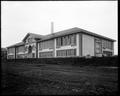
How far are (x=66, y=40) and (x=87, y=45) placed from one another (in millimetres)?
5070

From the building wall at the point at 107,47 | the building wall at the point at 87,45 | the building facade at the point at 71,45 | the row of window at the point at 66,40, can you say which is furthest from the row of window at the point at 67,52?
the building wall at the point at 107,47

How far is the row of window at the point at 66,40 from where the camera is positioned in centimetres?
2600

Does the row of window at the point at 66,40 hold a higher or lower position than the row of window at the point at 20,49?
higher

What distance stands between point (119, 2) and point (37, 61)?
29.0 metres

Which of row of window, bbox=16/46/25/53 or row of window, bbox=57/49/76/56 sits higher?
row of window, bbox=16/46/25/53

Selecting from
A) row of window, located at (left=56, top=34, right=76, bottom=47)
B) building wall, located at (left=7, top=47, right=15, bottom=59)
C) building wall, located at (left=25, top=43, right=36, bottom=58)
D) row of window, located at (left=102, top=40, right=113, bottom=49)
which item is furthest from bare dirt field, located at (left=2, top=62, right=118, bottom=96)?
building wall, located at (left=7, top=47, right=15, bottom=59)

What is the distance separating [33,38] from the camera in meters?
39.6

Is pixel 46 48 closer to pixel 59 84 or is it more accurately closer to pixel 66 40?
Answer: pixel 66 40

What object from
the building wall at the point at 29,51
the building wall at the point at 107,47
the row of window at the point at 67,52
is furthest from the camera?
the building wall at the point at 29,51

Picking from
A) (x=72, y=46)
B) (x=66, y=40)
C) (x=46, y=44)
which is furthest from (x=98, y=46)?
(x=46, y=44)

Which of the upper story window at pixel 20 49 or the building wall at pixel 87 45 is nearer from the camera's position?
the building wall at pixel 87 45

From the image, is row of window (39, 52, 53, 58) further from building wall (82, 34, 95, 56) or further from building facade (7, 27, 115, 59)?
building wall (82, 34, 95, 56)

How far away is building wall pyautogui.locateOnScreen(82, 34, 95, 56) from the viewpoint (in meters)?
25.4

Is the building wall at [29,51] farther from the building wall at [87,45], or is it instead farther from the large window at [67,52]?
the building wall at [87,45]
